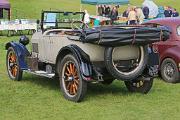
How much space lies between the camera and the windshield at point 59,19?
9.72 meters

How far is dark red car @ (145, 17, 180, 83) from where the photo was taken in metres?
10.2

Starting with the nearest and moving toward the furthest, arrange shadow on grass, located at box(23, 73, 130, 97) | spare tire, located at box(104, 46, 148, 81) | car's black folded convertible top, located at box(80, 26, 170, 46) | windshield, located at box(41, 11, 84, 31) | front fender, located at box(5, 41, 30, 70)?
car's black folded convertible top, located at box(80, 26, 170, 46), spare tire, located at box(104, 46, 148, 81), shadow on grass, located at box(23, 73, 130, 97), windshield, located at box(41, 11, 84, 31), front fender, located at box(5, 41, 30, 70)

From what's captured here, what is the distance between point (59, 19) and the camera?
997cm

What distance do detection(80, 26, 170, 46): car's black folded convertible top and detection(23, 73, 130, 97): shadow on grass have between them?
1.47m

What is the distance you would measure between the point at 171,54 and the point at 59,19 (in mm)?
2524

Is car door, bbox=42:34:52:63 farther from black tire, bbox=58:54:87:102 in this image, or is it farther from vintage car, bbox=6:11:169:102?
black tire, bbox=58:54:87:102

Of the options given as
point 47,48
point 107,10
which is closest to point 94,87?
point 47,48

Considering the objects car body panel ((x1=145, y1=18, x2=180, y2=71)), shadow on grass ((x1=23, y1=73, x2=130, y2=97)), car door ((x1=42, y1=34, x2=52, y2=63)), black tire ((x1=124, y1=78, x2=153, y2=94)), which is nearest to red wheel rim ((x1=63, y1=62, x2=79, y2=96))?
shadow on grass ((x1=23, y1=73, x2=130, y2=97))

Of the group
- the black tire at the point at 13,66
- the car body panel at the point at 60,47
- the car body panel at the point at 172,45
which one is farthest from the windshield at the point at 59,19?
the car body panel at the point at 172,45

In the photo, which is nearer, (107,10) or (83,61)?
(83,61)

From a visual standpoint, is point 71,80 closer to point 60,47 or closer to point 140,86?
point 60,47

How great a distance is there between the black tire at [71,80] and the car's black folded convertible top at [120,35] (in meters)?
0.58

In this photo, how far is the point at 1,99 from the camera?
8273 millimetres

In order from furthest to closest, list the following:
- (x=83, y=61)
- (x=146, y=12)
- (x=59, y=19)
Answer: (x=146, y=12), (x=59, y=19), (x=83, y=61)
